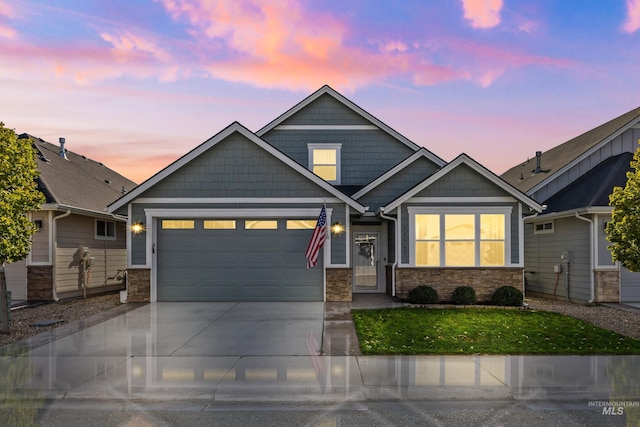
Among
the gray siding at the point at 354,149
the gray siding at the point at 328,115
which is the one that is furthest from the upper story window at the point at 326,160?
the gray siding at the point at 328,115

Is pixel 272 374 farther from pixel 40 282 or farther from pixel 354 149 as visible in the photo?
pixel 354 149

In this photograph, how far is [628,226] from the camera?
9.94 meters

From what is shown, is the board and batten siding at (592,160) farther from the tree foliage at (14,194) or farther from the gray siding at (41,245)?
the gray siding at (41,245)

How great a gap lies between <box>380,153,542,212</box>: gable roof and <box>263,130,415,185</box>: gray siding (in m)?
4.17

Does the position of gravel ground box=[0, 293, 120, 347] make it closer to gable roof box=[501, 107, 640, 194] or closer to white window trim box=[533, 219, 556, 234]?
white window trim box=[533, 219, 556, 234]

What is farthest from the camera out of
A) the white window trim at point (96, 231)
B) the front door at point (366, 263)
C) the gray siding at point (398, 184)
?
the white window trim at point (96, 231)

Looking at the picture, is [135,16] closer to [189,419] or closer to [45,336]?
[45,336]

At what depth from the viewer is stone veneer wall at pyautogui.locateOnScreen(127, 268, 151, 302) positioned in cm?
1473

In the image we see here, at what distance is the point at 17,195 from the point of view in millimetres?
9953

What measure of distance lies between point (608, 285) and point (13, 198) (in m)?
16.9

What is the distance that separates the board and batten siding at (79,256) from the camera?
51.9 ft

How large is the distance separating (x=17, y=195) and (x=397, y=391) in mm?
8996

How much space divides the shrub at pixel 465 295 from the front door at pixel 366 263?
11.8 ft

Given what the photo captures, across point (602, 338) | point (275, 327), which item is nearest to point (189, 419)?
point (275, 327)
